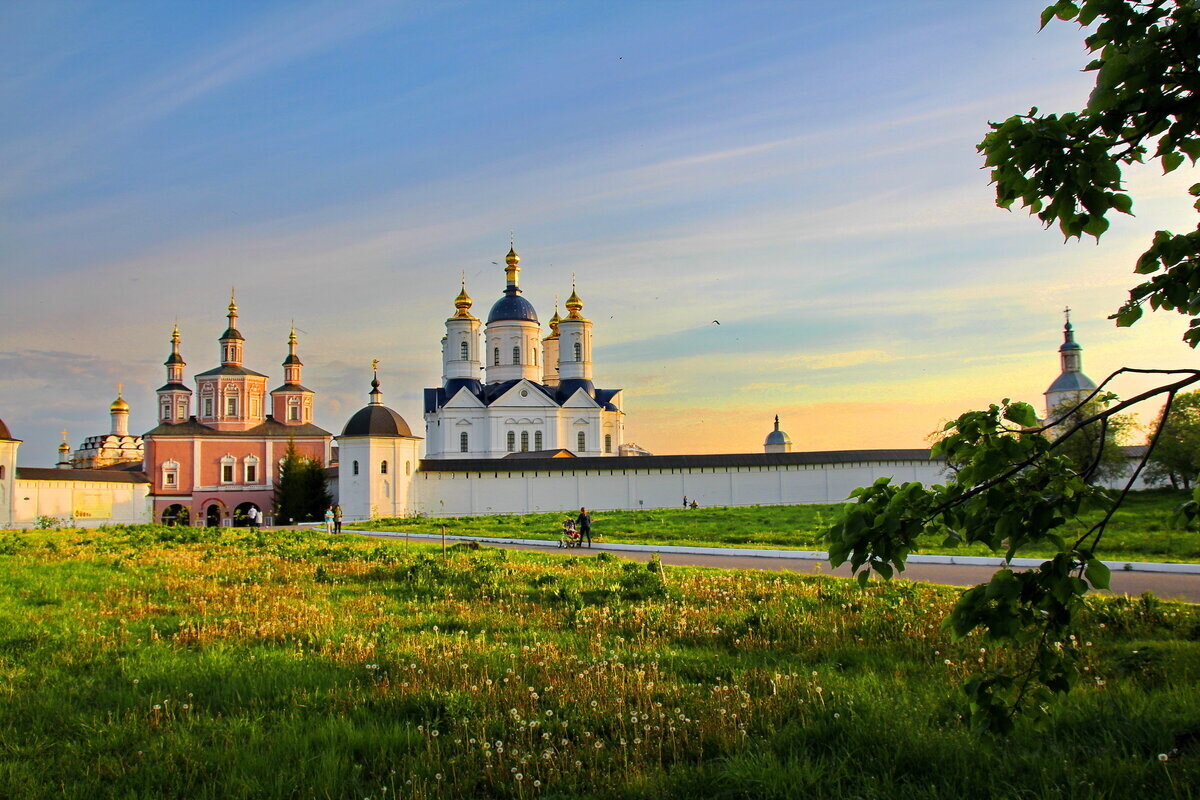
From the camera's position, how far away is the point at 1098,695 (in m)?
5.17

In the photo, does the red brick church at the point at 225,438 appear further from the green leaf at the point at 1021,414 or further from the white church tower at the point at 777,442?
the green leaf at the point at 1021,414

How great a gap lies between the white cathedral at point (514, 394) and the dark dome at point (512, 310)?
2.8 inches

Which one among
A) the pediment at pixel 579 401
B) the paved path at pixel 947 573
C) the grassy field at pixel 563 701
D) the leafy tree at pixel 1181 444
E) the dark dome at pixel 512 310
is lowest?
the paved path at pixel 947 573

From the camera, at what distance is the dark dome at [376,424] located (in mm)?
43469

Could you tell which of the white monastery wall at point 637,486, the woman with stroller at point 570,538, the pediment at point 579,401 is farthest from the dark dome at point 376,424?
the woman with stroller at point 570,538

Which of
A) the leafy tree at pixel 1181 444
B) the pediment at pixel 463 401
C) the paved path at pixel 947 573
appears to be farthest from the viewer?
the pediment at pixel 463 401

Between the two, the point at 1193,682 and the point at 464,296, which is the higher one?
the point at 464,296

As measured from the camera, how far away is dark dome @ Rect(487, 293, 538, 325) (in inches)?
2542

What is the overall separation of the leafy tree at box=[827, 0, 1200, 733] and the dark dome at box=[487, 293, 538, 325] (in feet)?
203

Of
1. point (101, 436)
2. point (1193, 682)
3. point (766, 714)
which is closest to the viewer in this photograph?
point (766, 714)

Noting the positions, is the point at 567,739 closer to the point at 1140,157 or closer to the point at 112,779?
the point at 112,779

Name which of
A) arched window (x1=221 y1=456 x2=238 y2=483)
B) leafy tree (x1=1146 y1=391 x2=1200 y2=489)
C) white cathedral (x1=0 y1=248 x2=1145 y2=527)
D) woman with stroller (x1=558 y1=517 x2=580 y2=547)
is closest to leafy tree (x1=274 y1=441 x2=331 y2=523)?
white cathedral (x1=0 y1=248 x2=1145 y2=527)

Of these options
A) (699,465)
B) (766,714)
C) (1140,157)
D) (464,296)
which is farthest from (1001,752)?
(464,296)

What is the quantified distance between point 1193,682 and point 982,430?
3665 millimetres
